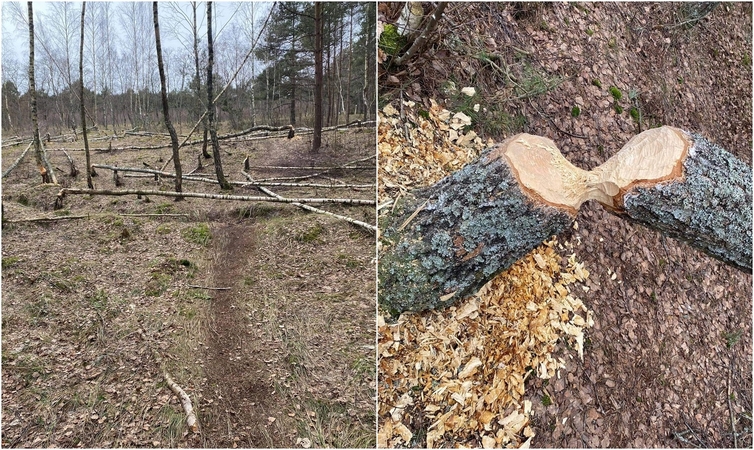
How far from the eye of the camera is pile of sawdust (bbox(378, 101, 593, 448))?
6.09 feet

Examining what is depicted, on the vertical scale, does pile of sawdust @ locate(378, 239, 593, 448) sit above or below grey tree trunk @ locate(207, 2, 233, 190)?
below

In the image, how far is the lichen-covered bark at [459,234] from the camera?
155 centimetres

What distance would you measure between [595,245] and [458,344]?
1.36 m

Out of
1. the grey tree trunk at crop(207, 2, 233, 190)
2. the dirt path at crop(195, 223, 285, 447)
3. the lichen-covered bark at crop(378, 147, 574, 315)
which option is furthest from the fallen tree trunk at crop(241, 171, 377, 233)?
the lichen-covered bark at crop(378, 147, 574, 315)

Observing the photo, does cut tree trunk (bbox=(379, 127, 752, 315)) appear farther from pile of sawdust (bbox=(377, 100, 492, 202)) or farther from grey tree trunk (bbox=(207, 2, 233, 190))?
grey tree trunk (bbox=(207, 2, 233, 190))

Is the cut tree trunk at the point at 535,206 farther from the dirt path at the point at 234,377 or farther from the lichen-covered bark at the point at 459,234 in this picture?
the dirt path at the point at 234,377

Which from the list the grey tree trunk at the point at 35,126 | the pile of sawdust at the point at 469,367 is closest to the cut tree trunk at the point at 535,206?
the pile of sawdust at the point at 469,367

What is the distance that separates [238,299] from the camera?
360 cm

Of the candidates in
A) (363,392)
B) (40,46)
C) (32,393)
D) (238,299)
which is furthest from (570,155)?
(40,46)

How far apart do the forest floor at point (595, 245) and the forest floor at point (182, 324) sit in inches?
44.9

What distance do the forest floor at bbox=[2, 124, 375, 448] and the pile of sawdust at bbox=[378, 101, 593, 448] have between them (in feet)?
2.58

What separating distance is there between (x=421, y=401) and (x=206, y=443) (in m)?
1.47

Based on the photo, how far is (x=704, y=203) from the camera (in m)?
1.59

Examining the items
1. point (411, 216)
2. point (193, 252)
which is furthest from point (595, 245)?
point (193, 252)
